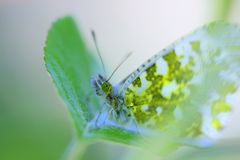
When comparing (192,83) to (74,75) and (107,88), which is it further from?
(107,88)

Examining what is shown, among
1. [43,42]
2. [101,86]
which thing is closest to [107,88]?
[101,86]

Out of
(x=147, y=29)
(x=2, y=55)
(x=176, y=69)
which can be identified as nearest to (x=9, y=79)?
(x=2, y=55)

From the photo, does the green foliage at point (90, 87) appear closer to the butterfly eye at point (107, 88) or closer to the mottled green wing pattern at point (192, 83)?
the mottled green wing pattern at point (192, 83)

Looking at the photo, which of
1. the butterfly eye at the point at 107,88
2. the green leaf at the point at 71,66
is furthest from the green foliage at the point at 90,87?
the butterfly eye at the point at 107,88

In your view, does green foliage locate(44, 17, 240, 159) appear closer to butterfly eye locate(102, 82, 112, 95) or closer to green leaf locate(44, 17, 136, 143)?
green leaf locate(44, 17, 136, 143)

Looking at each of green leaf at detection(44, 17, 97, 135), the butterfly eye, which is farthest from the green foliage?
A: the butterfly eye

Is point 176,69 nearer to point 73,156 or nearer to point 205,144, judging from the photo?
point 205,144
